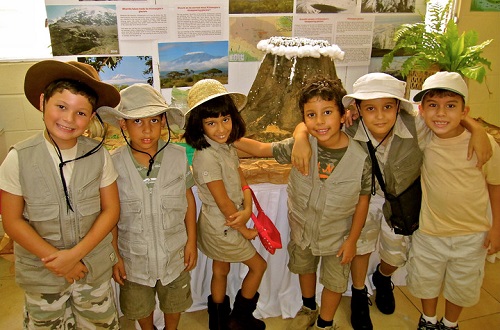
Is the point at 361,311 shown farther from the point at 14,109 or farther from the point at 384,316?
the point at 14,109

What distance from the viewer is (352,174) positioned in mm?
1691

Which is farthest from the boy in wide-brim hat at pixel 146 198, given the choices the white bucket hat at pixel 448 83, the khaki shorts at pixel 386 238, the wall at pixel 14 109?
the wall at pixel 14 109

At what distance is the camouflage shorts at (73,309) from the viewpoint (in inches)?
57.3

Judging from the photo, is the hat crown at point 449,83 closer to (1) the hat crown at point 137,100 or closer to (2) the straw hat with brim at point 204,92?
(2) the straw hat with brim at point 204,92

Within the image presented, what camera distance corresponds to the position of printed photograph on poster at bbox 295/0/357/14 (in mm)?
2795

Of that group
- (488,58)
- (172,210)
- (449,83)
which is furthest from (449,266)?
(488,58)

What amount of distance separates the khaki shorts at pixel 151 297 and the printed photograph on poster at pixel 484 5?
9.64 ft

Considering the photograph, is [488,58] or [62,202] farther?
[488,58]

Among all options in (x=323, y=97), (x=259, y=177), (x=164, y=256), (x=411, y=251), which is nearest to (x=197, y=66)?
(x=259, y=177)

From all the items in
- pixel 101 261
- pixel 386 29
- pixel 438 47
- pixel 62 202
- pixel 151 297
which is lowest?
pixel 151 297

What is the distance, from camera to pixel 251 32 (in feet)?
9.13

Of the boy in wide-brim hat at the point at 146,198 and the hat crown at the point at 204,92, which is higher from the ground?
the hat crown at the point at 204,92

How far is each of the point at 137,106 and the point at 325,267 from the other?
1.10 m

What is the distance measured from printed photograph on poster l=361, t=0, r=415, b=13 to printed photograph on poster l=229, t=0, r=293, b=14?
1.91 ft
